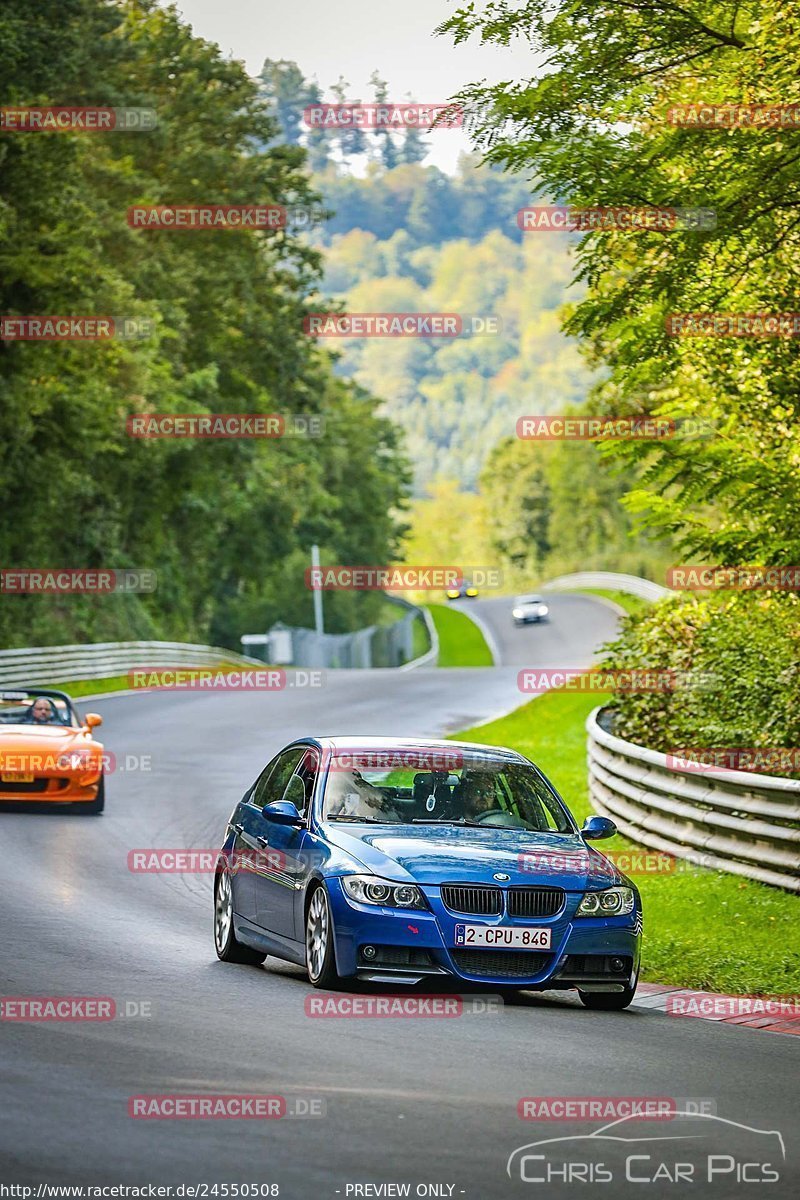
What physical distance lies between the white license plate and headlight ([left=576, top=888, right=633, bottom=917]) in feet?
Answer: 0.88

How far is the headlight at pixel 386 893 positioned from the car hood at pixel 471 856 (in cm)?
5

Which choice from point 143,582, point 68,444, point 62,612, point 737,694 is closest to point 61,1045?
point 737,694

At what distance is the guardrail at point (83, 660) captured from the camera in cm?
4578

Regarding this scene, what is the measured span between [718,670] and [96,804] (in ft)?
25.4

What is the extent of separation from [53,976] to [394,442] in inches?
4198

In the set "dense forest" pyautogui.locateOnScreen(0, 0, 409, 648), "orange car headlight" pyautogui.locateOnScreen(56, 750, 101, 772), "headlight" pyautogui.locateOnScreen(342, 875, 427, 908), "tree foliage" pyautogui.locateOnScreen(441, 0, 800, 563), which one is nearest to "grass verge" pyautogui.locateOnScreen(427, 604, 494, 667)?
"dense forest" pyautogui.locateOnScreen(0, 0, 409, 648)

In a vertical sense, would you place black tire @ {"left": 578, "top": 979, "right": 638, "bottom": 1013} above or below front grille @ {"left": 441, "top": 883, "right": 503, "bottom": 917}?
below

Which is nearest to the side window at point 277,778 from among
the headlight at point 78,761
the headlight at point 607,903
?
the headlight at point 607,903

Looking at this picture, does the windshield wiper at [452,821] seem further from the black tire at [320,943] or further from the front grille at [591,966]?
the front grille at [591,966]

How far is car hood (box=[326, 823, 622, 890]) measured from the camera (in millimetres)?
10164

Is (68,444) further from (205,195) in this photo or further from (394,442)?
(394,442)

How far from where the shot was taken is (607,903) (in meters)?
10.4

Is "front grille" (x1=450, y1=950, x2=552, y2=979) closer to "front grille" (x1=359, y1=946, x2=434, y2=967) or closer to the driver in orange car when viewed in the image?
"front grille" (x1=359, y1=946, x2=434, y2=967)

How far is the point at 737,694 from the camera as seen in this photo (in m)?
18.6
